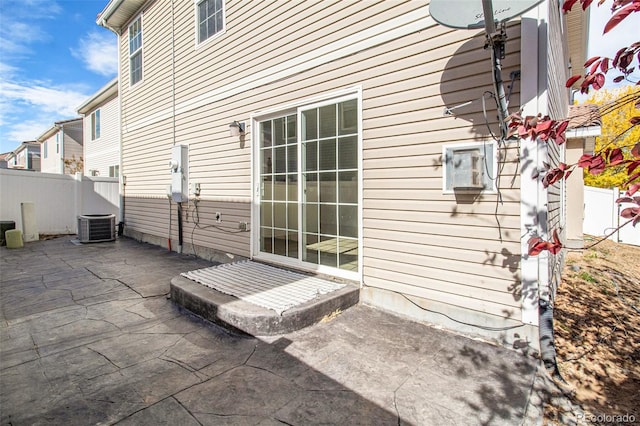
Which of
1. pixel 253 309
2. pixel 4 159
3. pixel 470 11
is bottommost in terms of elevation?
pixel 253 309

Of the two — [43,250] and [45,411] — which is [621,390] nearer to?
[45,411]

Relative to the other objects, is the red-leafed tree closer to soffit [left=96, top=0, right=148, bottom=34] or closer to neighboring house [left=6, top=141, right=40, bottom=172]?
soffit [left=96, top=0, right=148, bottom=34]

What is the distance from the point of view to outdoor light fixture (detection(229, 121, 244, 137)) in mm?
5016

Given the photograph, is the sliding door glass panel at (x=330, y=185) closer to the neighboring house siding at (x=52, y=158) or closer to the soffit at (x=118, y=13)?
the soffit at (x=118, y=13)

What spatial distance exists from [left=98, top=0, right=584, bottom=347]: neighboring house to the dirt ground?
39 centimetres

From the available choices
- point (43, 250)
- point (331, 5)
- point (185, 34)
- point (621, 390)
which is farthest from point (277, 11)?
point (43, 250)

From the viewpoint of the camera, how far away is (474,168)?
110 inches

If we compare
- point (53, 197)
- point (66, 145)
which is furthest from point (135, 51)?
point (66, 145)

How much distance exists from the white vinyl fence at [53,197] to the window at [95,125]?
484 cm

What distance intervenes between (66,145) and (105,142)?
6.61 m

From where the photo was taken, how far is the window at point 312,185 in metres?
3.79

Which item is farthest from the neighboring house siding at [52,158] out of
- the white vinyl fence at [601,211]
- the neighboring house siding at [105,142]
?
the white vinyl fence at [601,211]

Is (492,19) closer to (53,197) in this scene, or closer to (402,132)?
(402,132)

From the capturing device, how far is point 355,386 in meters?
2.15
